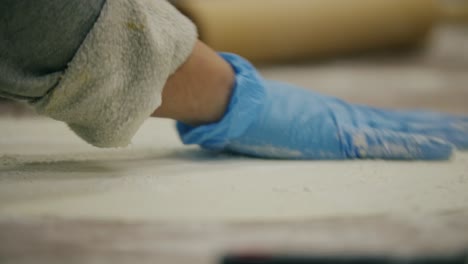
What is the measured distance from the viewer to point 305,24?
Answer: 2557mm

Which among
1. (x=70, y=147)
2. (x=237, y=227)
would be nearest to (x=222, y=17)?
(x=70, y=147)

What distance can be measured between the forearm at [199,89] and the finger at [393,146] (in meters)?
0.21

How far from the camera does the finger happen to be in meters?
1.15

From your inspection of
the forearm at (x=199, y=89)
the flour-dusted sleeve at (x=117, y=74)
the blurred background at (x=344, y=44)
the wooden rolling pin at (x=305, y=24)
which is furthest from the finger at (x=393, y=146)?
the wooden rolling pin at (x=305, y=24)

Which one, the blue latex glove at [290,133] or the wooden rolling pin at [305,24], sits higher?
the blue latex glove at [290,133]

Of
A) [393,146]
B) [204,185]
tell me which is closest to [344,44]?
[393,146]

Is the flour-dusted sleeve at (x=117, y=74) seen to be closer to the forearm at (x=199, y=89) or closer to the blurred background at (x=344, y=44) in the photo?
the forearm at (x=199, y=89)

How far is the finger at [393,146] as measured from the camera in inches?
45.4

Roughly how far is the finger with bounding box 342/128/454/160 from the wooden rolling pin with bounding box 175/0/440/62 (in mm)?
1283

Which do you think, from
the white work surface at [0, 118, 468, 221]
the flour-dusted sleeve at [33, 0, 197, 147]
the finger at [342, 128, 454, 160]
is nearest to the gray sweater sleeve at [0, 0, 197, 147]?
the flour-dusted sleeve at [33, 0, 197, 147]

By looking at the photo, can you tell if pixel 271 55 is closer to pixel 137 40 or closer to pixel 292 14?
pixel 292 14

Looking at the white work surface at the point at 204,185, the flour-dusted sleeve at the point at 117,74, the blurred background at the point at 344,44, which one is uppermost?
the flour-dusted sleeve at the point at 117,74

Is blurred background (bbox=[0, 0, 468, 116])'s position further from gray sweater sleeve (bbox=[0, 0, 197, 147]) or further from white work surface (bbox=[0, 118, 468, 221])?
gray sweater sleeve (bbox=[0, 0, 197, 147])

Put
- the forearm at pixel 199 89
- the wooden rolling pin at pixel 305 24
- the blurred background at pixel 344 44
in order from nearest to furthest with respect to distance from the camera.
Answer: the forearm at pixel 199 89, the blurred background at pixel 344 44, the wooden rolling pin at pixel 305 24
